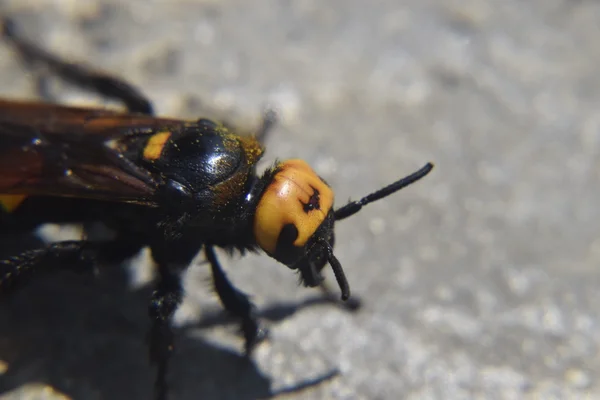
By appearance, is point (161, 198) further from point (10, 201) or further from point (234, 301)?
point (10, 201)

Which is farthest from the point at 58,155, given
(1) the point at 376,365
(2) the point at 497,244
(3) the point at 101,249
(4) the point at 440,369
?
(2) the point at 497,244

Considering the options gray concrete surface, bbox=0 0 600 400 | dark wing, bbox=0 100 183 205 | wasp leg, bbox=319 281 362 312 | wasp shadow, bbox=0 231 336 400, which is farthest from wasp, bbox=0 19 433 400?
wasp leg, bbox=319 281 362 312

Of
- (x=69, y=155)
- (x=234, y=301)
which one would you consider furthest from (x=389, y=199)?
(x=69, y=155)

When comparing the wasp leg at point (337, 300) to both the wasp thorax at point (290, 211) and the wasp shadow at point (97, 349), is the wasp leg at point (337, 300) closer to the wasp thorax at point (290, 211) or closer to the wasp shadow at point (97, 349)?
the wasp shadow at point (97, 349)

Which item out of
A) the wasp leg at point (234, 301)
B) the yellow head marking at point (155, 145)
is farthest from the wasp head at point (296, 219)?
the yellow head marking at point (155, 145)

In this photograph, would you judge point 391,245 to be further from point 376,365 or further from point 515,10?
point 515,10

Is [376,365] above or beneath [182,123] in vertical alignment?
beneath
